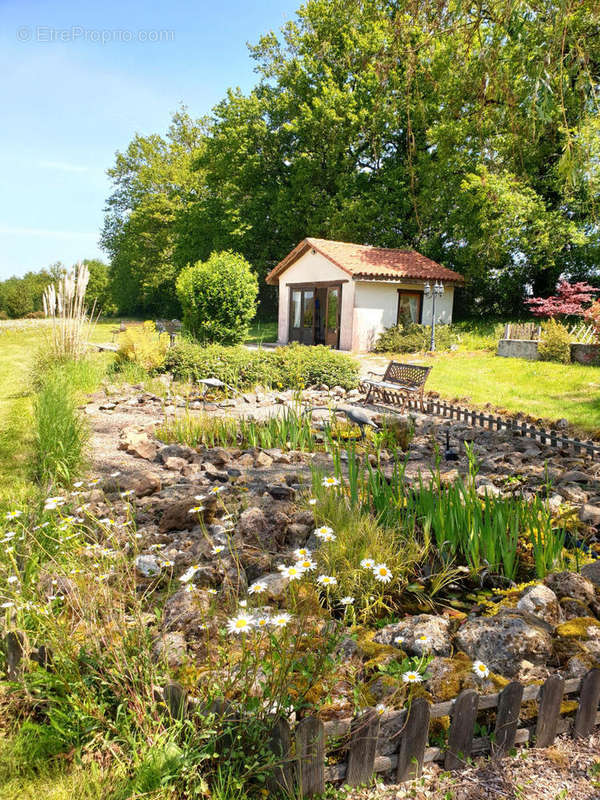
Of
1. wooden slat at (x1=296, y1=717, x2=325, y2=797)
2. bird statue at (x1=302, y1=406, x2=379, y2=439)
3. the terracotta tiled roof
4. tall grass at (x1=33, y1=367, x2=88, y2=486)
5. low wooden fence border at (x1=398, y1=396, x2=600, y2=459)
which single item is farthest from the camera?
the terracotta tiled roof

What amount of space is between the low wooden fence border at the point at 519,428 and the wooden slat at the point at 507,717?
4283 millimetres

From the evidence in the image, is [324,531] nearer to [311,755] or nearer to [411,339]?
[311,755]

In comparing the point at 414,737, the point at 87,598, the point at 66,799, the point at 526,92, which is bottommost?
the point at 66,799

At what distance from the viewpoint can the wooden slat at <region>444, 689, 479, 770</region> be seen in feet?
5.98

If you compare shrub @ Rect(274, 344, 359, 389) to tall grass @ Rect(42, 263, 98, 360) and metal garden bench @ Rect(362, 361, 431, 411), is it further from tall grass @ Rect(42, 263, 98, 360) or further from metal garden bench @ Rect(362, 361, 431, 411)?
tall grass @ Rect(42, 263, 98, 360)

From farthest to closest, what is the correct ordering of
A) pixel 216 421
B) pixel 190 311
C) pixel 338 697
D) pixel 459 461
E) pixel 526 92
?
pixel 190 311
pixel 216 421
pixel 459 461
pixel 526 92
pixel 338 697

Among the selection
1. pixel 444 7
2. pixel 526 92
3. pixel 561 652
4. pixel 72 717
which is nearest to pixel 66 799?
pixel 72 717

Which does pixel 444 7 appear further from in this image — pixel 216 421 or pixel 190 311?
pixel 190 311

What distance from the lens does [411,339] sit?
19.0 metres

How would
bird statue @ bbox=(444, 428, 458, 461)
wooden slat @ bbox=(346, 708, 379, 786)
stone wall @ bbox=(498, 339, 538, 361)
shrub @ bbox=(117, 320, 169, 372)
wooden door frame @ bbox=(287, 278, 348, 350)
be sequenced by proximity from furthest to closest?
wooden door frame @ bbox=(287, 278, 348, 350) < stone wall @ bbox=(498, 339, 538, 361) < shrub @ bbox=(117, 320, 169, 372) < bird statue @ bbox=(444, 428, 458, 461) < wooden slat @ bbox=(346, 708, 379, 786)

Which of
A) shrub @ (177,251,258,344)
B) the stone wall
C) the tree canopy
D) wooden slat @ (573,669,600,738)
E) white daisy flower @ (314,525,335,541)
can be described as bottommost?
wooden slat @ (573,669,600,738)

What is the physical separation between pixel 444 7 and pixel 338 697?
5491 mm

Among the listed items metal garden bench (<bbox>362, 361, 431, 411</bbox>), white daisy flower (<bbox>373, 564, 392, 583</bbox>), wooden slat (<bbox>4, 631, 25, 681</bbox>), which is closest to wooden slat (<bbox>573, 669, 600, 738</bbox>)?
white daisy flower (<bbox>373, 564, 392, 583</bbox>)

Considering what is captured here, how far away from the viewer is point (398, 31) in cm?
470
